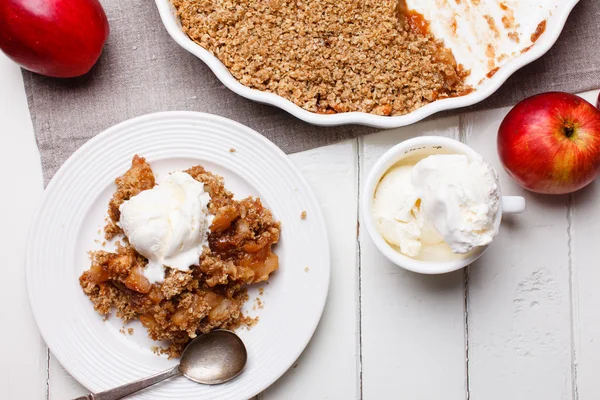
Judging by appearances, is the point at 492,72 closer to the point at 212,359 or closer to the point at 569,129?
the point at 569,129

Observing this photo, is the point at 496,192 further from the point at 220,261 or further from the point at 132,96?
the point at 132,96

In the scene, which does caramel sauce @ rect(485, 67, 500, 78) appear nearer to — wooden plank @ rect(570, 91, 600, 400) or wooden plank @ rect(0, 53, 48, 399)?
wooden plank @ rect(570, 91, 600, 400)

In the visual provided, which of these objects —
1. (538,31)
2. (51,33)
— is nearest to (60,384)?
(51,33)

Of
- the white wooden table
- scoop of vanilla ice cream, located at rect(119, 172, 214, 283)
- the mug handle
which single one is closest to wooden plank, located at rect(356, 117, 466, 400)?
the white wooden table

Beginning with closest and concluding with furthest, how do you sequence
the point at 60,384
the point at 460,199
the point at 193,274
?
1. the point at 460,199
2. the point at 193,274
3. the point at 60,384

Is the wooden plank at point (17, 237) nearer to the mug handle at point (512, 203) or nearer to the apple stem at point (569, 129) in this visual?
the mug handle at point (512, 203)

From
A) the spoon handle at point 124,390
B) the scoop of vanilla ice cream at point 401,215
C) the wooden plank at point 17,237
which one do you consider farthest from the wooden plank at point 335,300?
the wooden plank at point 17,237
